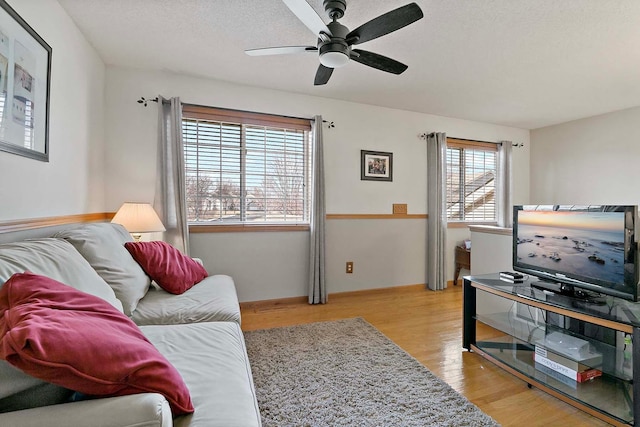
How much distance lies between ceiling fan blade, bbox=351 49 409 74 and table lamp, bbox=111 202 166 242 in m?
2.05

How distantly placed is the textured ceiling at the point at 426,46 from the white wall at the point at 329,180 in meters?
0.18

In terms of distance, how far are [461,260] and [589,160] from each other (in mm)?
2261

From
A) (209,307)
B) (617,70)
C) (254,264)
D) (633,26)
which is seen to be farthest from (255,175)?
(617,70)

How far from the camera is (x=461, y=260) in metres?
4.07

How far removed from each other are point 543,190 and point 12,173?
5944 mm

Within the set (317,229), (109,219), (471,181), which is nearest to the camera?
(109,219)

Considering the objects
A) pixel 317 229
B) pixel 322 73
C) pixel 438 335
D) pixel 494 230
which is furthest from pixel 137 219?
pixel 494 230

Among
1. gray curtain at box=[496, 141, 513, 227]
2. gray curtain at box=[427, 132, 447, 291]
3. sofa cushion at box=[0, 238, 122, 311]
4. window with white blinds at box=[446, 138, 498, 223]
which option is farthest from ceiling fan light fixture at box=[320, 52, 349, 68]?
gray curtain at box=[496, 141, 513, 227]

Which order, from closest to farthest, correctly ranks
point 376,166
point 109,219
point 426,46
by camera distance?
point 426,46
point 109,219
point 376,166

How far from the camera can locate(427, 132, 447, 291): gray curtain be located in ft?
12.8

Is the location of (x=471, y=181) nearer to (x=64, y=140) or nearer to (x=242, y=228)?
(x=242, y=228)

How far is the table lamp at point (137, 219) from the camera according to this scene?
2.41m

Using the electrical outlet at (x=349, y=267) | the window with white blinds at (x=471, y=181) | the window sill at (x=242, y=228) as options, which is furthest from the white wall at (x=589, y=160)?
the window sill at (x=242, y=228)

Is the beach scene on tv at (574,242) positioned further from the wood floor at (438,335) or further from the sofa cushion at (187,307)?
the sofa cushion at (187,307)
